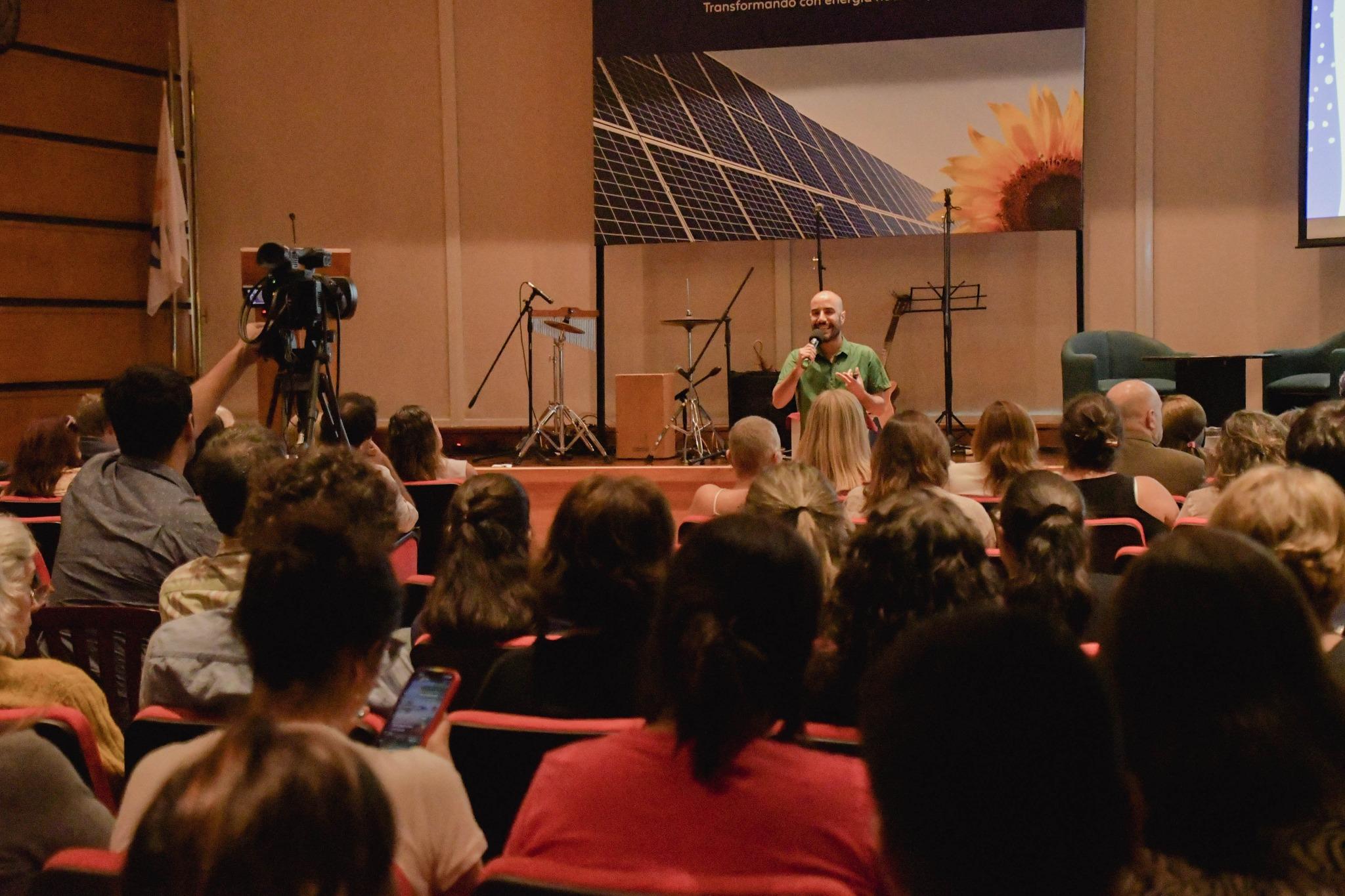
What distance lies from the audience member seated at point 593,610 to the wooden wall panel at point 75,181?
22.1ft

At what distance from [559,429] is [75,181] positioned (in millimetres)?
3515

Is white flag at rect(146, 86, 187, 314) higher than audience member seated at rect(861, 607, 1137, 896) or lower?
higher

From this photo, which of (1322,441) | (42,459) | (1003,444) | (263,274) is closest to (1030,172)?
(1003,444)

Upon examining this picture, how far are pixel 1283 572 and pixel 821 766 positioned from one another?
1.56 ft

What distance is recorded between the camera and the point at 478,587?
2.08 meters

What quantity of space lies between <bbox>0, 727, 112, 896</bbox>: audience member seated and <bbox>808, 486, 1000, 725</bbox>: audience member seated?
946mm

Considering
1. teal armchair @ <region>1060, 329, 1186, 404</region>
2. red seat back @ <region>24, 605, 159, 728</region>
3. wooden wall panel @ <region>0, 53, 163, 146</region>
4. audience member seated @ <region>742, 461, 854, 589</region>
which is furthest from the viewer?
wooden wall panel @ <region>0, 53, 163, 146</region>

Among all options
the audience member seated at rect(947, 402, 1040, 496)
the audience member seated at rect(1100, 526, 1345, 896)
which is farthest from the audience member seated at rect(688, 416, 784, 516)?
the audience member seated at rect(1100, 526, 1345, 896)

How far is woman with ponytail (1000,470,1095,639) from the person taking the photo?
2.03 meters

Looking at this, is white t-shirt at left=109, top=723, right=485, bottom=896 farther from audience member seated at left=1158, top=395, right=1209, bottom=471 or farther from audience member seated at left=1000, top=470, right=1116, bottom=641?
audience member seated at left=1158, top=395, right=1209, bottom=471

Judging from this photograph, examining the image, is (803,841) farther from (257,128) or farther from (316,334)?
(257,128)

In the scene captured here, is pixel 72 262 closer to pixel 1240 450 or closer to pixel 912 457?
pixel 912 457

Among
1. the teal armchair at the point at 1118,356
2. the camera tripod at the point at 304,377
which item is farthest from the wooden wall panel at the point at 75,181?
the teal armchair at the point at 1118,356

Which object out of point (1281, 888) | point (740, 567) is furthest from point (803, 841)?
point (1281, 888)
